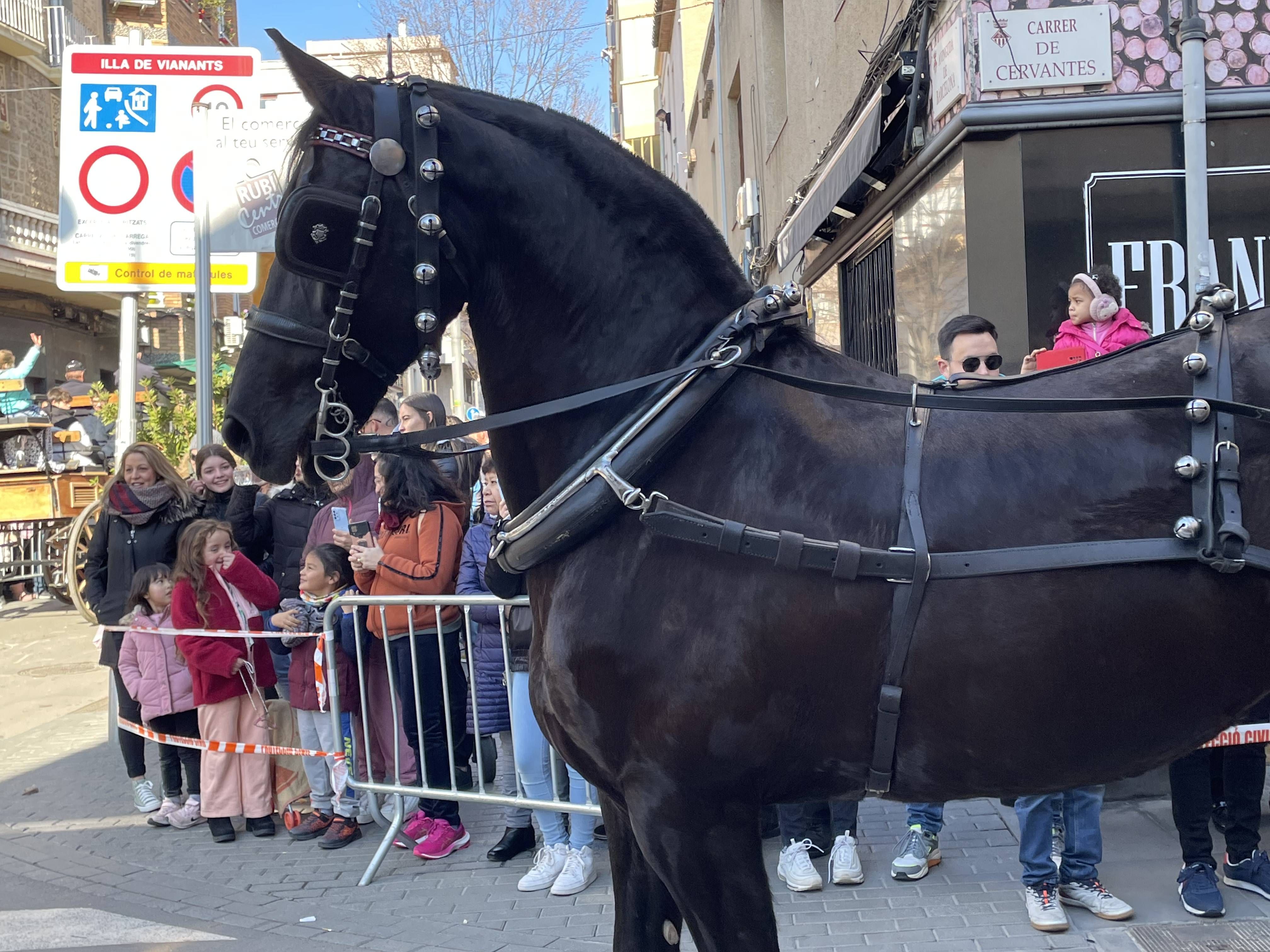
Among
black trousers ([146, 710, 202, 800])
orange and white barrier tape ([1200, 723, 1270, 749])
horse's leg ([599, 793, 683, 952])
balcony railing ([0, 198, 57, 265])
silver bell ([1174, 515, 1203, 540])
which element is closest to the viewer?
silver bell ([1174, 515, 1203, 540])

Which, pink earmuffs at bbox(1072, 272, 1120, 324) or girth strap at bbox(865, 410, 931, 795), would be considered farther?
pink earmuffs at bbox(1072, 272, 1120, 324)

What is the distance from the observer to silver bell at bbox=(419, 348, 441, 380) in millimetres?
2164

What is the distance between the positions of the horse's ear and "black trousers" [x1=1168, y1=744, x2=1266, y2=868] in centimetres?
347

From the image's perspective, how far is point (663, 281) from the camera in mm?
2139

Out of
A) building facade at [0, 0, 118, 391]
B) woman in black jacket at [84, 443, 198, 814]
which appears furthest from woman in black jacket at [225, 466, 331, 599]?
building facade at [0, 0, 118, 391]

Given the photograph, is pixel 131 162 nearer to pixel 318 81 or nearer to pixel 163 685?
pixel 163 685

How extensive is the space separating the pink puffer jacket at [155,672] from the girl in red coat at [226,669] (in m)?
0.14

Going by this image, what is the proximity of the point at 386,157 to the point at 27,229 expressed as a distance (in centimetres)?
2393


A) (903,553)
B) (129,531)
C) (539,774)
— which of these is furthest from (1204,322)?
(129,531)

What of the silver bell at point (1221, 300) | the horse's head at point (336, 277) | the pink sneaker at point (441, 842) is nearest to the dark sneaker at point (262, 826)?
the pink sneaker at point (441, 842)

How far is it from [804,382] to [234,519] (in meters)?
5.05

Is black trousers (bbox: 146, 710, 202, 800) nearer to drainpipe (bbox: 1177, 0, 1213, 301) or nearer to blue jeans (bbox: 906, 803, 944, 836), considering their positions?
blue jeans (bbox: 906, 803, 944, 836)

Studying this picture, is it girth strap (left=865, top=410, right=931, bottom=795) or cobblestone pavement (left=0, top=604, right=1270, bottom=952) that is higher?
girth strap (left=865, top=410, right=931, bottom=795)

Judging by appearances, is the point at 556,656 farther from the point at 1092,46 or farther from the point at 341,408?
the point at 1092,46
